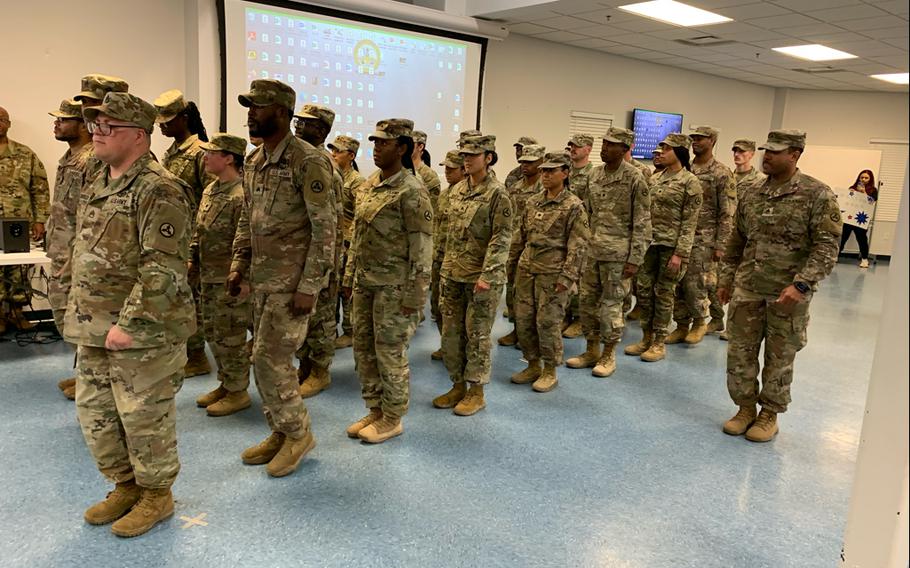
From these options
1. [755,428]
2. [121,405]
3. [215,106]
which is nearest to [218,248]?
[121,405]

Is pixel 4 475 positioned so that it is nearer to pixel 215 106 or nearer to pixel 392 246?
pixel 392 246

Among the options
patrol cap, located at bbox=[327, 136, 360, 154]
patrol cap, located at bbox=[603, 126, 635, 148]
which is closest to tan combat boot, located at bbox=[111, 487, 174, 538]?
patrol cap, located at bbox=[327, 136, 360, 154]

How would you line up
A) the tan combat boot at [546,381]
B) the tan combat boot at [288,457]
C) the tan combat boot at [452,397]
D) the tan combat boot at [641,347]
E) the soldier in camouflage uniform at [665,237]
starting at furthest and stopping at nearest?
the tan combat boot at [641,347] < the soldier in camouflage uniform at [665,237] < the tan combat boot at [546,381] < the tan combat boot at [452,397] < the tan combat boot at [288,457]

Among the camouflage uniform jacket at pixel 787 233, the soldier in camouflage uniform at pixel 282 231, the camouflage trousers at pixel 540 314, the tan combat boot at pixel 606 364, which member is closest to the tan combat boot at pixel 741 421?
the camouflage uniform jacket at pixel 787 233

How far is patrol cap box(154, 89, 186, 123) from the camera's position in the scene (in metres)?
3.43

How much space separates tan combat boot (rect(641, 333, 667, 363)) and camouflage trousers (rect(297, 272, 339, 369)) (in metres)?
2.61

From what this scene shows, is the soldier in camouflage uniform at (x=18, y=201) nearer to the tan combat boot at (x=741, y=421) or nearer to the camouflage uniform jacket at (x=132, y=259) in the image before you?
the camouflage uniform jacket at (x=132, y=259)

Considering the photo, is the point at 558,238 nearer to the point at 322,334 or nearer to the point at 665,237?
the point at 665,237

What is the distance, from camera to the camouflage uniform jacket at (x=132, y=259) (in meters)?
2.11

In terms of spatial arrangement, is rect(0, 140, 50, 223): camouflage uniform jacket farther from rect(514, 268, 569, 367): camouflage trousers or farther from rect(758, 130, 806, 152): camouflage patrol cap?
rect(758, 130, 806, 152): camouflage patrol cap

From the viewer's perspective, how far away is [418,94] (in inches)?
269

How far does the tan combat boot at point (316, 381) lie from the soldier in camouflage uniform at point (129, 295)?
1.57 meters

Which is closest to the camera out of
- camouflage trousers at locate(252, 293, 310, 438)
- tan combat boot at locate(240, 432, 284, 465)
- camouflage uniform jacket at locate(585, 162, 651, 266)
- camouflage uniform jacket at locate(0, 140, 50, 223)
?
camouflage trousers at locate(252, 293, 310, 438)

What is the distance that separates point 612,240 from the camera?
14.9ft
